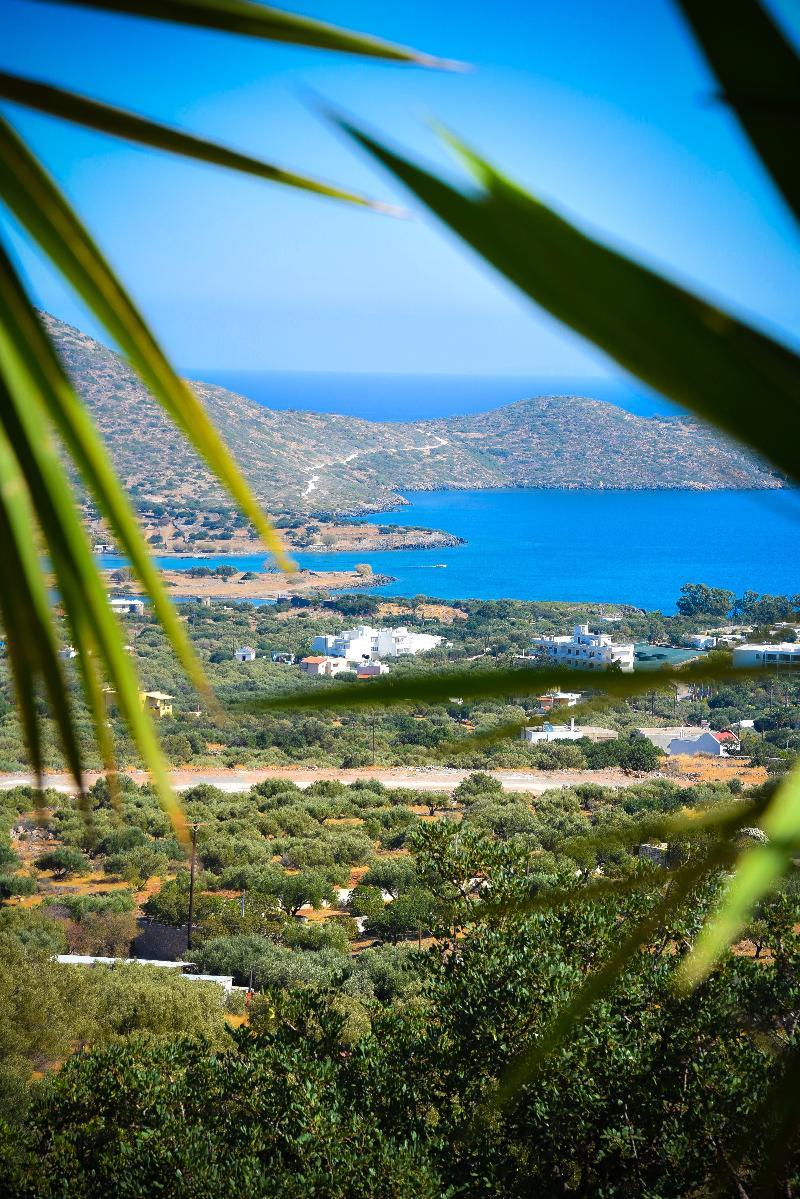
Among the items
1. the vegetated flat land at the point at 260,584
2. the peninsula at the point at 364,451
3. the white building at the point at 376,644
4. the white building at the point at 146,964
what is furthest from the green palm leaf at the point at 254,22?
the vegetated flat land at the point at 260,584

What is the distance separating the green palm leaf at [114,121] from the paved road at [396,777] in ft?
58.5

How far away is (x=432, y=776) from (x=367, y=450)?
39.4 m

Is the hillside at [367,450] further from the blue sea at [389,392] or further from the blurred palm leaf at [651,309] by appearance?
the blurred palm leaf at [651,309]

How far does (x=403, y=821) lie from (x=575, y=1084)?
40.6 ft

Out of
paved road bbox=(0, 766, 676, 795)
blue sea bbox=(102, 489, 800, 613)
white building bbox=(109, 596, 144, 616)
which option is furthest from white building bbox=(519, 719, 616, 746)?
white building bbox=(109, 596, 144, 616)

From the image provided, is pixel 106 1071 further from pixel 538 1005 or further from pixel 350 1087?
pixel 538 1005

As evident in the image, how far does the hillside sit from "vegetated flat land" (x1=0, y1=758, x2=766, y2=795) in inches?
403

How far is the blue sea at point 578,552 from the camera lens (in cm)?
3670

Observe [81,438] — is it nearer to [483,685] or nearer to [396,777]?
[483,685]

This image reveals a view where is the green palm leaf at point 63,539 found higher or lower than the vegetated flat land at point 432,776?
higher

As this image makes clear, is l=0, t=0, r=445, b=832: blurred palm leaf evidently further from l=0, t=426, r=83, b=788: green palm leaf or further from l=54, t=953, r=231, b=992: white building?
l=54, t=953, r=231, b=992: white building

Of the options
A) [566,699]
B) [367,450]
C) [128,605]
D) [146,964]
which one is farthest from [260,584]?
[566,699]

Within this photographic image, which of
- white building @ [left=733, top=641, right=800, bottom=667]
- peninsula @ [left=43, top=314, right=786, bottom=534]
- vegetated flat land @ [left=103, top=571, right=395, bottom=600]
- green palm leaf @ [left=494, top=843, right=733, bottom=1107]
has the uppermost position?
peninsula @ [left=43, top=314, right=786, bottom=534]

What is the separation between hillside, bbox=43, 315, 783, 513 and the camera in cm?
3425
